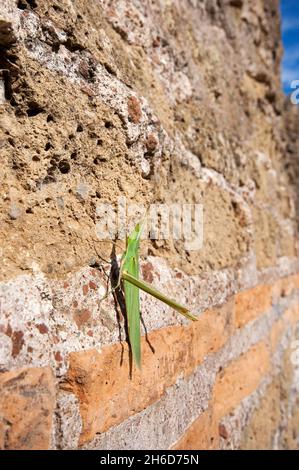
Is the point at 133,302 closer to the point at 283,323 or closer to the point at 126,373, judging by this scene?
the point at 126,373

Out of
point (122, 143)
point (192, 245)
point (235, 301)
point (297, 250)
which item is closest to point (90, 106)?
point (122, 143)

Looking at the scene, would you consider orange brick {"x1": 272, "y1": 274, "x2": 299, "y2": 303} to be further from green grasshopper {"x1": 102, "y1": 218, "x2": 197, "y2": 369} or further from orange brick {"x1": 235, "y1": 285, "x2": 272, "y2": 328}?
green grasshopper {"x1": 102, "y1": 218, "x2": 197, "y2": 369}

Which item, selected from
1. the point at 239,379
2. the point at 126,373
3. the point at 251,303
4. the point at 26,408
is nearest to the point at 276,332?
the point at 251,303

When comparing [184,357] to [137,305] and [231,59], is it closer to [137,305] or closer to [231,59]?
[137,305]

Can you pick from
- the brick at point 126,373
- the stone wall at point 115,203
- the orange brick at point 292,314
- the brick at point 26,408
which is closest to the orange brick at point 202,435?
the stone wall at point 115,203

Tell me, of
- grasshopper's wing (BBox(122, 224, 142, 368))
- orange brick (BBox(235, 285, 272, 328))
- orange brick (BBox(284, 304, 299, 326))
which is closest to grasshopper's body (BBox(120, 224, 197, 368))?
grasshopper's wing (BBox(122, 224, 142, 368))

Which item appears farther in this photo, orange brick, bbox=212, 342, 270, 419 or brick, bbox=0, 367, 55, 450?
orange brick, bbox=212, 342, 270, 419
